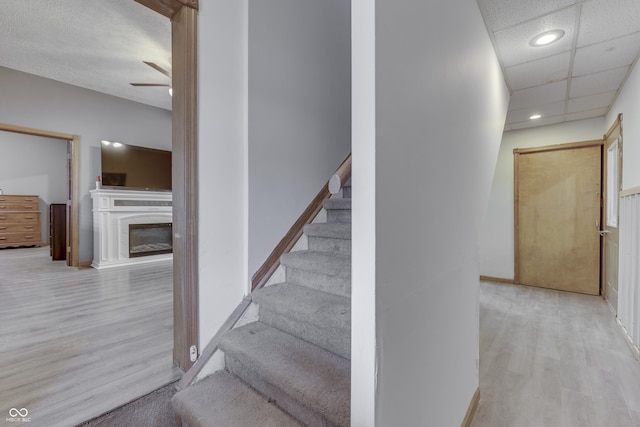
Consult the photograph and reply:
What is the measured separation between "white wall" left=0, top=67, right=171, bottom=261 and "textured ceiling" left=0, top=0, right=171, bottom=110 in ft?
0.70

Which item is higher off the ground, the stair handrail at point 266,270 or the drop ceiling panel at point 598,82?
the drop ceiling panel at point 598,82

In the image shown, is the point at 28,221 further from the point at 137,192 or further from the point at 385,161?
the point at 385,161

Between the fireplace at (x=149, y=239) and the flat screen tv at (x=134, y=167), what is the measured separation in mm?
705

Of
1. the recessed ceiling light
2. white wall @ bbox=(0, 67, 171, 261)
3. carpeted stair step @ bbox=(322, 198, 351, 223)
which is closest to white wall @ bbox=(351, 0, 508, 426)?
the recessed ceiling light

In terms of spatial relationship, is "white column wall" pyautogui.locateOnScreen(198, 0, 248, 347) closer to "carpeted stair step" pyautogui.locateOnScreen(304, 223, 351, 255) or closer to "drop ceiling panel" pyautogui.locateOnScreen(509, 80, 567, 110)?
"carpeted stair step" pyautogui.locateOnScreen(304, 223, 351, 255)

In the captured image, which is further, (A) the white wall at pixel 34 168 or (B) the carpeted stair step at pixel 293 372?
(A) the white wall at pixel 34 168

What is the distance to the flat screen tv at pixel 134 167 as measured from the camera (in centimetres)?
469

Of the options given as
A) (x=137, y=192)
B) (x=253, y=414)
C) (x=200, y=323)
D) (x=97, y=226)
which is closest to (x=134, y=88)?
(x=137, y=192)

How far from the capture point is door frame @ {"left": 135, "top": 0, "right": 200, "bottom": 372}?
1.63 meters

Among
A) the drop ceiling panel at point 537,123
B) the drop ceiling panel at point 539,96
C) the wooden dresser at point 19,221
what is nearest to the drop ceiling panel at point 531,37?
the drop ceiling panel at point 539,96

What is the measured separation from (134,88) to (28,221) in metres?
5.39

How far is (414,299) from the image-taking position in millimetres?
974

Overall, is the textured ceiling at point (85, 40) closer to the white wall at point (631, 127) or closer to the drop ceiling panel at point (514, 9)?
the drop ceiling panel at point (514, 9)

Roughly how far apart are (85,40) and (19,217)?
626 centimetres
